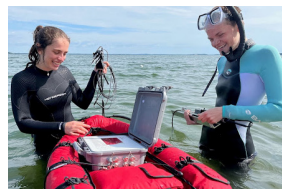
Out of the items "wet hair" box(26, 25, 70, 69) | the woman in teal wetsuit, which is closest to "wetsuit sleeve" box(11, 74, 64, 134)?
"wet hair" box(26, 25, 70, 69)

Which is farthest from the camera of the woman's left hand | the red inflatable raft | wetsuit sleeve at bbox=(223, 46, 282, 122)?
the woman's left hand

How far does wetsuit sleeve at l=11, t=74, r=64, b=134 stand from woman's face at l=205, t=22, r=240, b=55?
1.70 meters

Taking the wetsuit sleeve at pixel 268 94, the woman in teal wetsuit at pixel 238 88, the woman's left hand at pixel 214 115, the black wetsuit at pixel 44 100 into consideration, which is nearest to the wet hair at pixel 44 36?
the black wetsuit at pixel 44 100

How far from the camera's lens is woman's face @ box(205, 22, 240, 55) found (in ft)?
7.30

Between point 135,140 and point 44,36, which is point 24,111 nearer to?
point 44,36

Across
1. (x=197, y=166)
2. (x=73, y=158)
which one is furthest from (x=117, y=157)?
(x=197, y=166)

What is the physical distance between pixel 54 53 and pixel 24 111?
2.14 ft

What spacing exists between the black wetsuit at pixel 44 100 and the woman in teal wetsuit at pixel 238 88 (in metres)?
1.41

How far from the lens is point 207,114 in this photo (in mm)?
2207

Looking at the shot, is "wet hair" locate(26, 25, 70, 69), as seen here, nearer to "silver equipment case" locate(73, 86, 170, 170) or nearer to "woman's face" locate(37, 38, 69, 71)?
"woman's face" locate(37, 38, 69, 71)

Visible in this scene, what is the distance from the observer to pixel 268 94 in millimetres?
2051

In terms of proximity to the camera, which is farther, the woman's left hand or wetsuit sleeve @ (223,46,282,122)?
the woman's left hand

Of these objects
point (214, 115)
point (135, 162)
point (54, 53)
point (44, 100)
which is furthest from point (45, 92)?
point (214, 115)

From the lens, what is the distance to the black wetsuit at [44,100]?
8.18 ft
